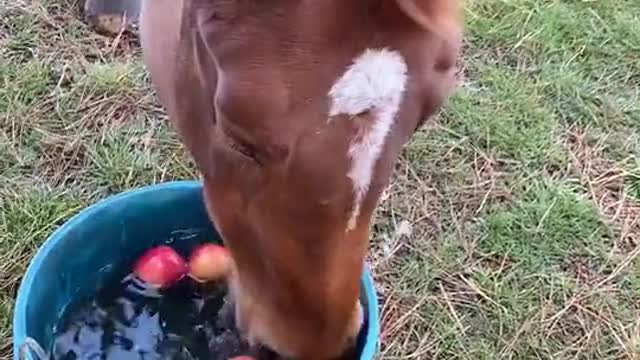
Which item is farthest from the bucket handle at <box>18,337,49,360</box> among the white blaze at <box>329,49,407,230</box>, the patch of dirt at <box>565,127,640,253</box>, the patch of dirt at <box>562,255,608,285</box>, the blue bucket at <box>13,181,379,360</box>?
the patch of dirt at <box>565,127,640,253</box>

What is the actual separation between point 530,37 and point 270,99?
1.56m

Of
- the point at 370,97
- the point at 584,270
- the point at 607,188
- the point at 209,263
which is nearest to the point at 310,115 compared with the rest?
the point at 370,97

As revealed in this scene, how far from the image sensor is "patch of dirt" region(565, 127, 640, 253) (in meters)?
2.07

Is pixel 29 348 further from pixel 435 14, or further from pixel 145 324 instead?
pixel 435 14

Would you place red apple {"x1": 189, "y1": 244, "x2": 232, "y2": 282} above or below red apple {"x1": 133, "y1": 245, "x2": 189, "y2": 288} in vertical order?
above

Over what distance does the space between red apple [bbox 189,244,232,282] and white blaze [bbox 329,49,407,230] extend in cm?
76

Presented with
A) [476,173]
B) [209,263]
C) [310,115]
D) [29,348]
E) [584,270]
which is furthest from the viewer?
[476,173]

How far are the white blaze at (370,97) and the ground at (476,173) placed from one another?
3.06ft

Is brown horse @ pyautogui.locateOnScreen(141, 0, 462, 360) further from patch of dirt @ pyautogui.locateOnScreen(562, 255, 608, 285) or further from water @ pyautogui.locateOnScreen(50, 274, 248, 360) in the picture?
patch of dirt @ pyautogui.locateOnScreen(562, 255, 608, 285)

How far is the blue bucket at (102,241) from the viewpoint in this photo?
1617mm

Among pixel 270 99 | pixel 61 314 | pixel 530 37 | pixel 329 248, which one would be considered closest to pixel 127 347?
pixel 61 314

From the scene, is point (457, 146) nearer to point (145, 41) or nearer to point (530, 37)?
point (530, 37)

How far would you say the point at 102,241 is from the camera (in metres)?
1.72

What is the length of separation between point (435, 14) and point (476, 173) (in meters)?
1.17
